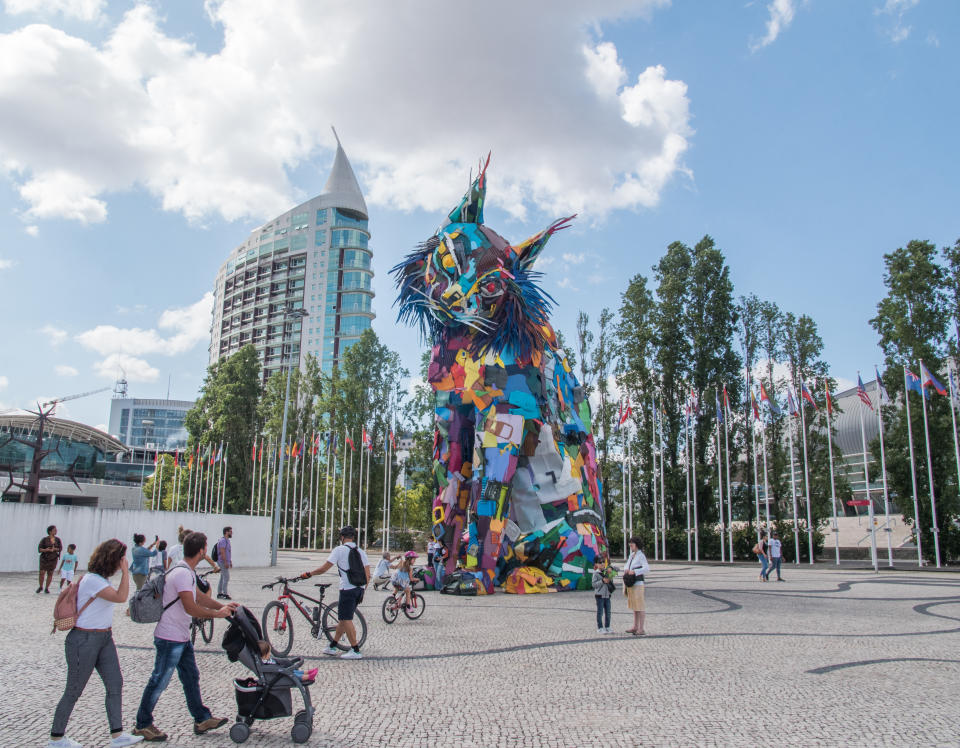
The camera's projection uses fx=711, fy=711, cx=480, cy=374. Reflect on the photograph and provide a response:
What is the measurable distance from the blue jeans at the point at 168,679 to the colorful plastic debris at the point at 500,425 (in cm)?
1133

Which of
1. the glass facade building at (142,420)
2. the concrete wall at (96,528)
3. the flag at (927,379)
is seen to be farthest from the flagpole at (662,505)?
the glass facade building at (142,420)

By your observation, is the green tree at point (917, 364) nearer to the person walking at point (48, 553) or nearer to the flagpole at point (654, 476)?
the flagpole at point (654, 476)

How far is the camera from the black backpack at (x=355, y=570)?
877cm

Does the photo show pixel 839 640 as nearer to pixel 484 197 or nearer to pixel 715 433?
pixel 484 197

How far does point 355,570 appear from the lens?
28.9 ft

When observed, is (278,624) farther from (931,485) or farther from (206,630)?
(931,485)

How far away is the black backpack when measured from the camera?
8.77 metres

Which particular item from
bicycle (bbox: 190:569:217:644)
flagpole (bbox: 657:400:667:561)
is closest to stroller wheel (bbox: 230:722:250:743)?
bicycle (bbox: 190:569:217:644)

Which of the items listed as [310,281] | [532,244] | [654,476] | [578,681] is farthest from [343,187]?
[578,681]

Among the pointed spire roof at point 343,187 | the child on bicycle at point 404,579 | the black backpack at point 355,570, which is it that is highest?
the pointed spire roof at point 343,187

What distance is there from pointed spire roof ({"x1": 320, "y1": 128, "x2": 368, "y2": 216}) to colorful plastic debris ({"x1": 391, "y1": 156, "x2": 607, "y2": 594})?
8076 cm

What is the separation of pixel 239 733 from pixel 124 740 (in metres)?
0.84

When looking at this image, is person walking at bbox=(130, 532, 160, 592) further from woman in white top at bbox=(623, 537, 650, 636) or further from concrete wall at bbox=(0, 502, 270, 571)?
concrete wall at bbox=(0, 502, 270, 571)

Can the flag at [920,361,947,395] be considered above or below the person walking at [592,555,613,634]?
above
